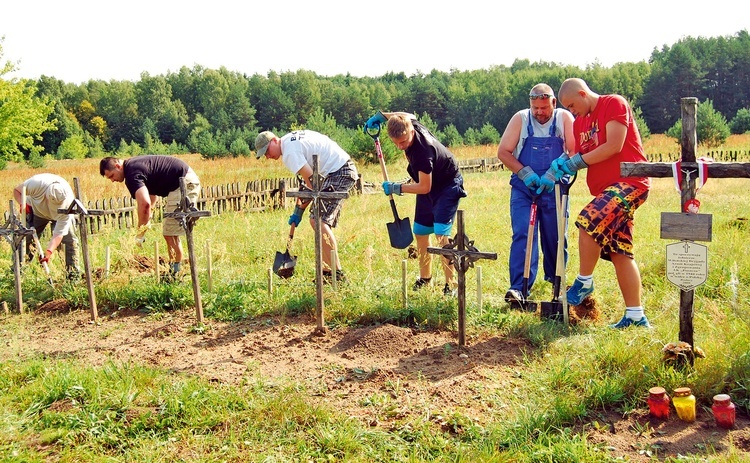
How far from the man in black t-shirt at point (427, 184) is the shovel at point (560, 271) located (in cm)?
90

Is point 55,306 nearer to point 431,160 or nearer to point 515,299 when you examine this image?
point 431,160

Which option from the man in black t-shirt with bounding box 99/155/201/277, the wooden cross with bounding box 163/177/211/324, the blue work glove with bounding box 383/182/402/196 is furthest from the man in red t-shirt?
the man in black t-shirt with bounding box 99/155/201/277

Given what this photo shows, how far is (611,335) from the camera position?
14.4 feet

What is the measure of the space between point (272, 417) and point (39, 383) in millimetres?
1725

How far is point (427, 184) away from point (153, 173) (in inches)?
119

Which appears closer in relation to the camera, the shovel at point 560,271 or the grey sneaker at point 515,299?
the shovel at point 560,271

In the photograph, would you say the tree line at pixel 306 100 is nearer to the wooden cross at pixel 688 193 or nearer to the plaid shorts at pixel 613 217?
the plaid shorts at pixel 613 217

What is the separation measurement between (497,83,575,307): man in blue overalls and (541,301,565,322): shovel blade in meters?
0.26

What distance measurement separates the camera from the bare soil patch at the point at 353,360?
10.9 feet

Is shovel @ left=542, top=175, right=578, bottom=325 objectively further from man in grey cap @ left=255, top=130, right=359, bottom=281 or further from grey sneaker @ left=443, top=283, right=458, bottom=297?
man in grey cap @ left=255, top=130, right=359, bottom=281

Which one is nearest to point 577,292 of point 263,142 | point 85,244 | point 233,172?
point 263,142

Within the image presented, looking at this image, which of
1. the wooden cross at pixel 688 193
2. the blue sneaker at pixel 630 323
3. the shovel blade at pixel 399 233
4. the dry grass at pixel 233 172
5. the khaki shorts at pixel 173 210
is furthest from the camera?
the dry grass at pixel 233 172

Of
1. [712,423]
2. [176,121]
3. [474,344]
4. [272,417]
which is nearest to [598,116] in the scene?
[474,344]

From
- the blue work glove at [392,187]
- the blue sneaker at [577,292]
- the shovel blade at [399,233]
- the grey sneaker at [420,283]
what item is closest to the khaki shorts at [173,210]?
the shovel blade at [399,233]
